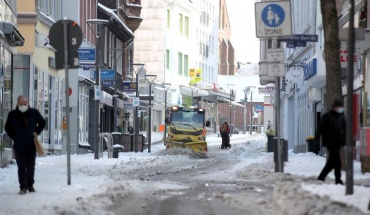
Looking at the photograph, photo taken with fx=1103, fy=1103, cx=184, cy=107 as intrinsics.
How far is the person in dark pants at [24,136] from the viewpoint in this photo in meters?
18.2

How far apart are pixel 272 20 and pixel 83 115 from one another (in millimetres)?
31034

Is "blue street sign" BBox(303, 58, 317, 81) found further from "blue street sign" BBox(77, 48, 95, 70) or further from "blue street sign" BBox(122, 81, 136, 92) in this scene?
"blue street sign" BBox(122, 81, 136, 92)

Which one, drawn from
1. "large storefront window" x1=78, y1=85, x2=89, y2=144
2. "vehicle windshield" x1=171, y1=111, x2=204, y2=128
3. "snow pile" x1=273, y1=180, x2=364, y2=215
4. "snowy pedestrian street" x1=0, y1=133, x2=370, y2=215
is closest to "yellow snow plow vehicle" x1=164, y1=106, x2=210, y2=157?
"vehicle windshield" x1=171, y1=111, x2=204, y2=128

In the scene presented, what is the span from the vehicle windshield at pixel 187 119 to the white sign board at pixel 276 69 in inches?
1131

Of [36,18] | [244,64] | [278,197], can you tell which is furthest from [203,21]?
[278,197]

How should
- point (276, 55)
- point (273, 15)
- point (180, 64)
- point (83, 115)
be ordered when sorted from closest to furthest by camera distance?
1. point (273, 15)
2. point (276, 55)
3. point (83, 115)
4. point (180, 64)

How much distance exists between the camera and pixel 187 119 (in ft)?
178

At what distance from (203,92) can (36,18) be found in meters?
72.7

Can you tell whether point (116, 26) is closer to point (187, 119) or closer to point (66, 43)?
point (187, 119)

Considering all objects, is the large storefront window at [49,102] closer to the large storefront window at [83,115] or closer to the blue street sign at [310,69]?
the large storefront window at [83,115]

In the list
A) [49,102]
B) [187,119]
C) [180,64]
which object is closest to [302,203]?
[49,102]

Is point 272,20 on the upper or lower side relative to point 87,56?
lower

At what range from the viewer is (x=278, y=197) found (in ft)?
53.7

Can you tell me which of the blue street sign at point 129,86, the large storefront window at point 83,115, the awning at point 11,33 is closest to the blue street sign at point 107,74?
the large storefront window at point 83,115
